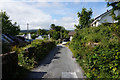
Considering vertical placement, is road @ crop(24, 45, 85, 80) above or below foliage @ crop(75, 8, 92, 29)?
below

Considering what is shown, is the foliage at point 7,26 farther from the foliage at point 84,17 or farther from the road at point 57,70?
the road at point 57,70

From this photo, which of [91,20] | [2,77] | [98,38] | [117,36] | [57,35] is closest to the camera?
[2,77]

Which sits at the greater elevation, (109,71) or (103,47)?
(103,47)

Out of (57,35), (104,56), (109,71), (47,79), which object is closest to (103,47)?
(104,56)

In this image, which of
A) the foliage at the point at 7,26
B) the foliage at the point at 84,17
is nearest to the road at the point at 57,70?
the foliage at the point at 84,17

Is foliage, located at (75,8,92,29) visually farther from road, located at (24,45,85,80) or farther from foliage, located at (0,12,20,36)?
foliage, located at (0,12,20,36)

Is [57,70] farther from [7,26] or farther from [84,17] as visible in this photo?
[7,26]

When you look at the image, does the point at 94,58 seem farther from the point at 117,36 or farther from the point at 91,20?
the point at 91,20

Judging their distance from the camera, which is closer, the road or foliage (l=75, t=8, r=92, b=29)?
the road

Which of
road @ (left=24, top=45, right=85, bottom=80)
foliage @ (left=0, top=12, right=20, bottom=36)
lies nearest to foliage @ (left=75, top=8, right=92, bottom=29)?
road @ (left=24, top=45, right=85, bottom=80)

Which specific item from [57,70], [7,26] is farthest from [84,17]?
[7,26]

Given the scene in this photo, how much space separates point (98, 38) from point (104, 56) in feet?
4.04

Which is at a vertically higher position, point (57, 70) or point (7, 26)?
point (7, 26)

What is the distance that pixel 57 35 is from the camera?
4069cm
